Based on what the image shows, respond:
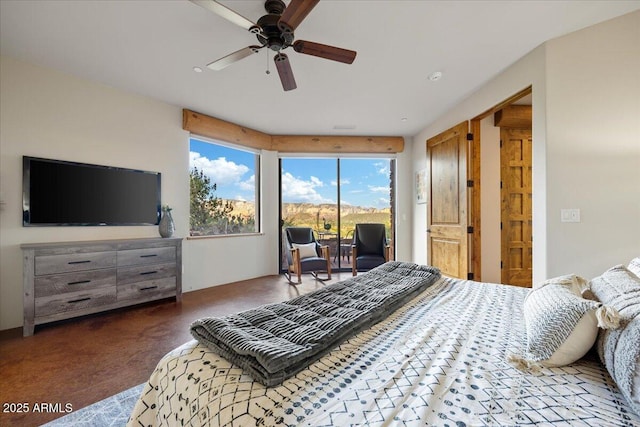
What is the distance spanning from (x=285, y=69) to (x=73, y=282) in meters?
2.77

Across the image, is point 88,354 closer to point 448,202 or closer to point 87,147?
point 87,147

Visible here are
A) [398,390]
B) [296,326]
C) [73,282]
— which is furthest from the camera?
[73,282]

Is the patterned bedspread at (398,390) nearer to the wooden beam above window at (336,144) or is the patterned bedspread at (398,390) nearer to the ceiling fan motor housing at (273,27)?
the ceiling fan motor housing at (273,27)

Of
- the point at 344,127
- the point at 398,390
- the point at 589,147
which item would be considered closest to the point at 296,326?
the point at 398,390

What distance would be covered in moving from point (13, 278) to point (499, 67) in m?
5.09

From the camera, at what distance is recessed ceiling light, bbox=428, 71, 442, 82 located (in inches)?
111

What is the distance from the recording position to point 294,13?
164cm

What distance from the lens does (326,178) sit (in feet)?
17.7

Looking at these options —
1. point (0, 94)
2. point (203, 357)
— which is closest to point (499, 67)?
point (203, 357)

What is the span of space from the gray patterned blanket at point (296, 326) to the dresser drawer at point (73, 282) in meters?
2.51

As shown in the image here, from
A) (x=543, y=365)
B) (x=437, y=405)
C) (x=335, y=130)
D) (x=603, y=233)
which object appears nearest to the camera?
(x=437, y=405)

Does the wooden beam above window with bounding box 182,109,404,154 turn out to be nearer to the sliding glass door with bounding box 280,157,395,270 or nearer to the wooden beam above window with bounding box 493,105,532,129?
the sliding glass door with bounding box 280,157,395,270

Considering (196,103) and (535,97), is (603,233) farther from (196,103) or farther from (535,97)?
(196,103)

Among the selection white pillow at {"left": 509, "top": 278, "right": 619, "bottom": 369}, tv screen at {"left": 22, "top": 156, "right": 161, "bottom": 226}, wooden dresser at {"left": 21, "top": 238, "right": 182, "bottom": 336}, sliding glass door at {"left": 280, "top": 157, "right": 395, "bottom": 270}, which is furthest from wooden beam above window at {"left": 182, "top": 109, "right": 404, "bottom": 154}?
white pillow at {"left": 509, "top": 278, "right": 619, "bottom": 369}
